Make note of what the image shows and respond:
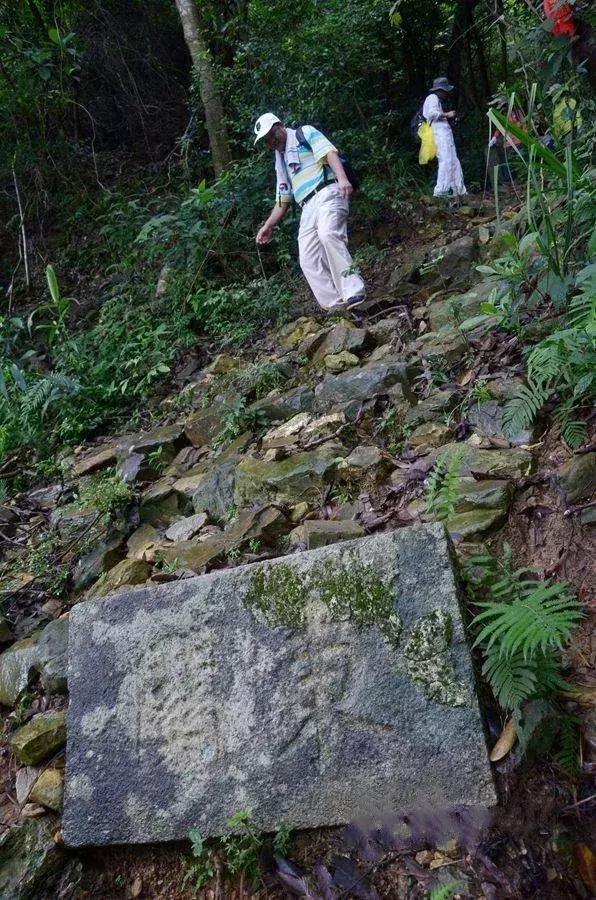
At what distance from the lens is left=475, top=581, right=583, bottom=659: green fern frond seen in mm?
1710

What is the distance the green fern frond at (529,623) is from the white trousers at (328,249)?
3.79 m

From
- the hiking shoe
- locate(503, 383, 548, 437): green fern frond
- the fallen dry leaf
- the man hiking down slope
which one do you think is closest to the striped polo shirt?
the man hiking down slope

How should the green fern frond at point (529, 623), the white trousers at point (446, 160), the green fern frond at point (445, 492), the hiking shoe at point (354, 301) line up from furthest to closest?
the white trousers at point (446, 160)
the hiking shoe at point (354, 301)
the green fern frond at point (445, 492)
the green fern frond at point (529, 623)

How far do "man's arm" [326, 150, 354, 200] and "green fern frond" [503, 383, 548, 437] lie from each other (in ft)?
9.58

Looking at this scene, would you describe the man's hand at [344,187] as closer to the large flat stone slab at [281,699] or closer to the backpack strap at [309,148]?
the backpack strap at [309,148]

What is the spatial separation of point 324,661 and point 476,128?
1114 centimetres

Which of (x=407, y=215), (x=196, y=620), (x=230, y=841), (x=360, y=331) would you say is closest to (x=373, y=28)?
(x=407, y=215)

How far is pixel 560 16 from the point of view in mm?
3014

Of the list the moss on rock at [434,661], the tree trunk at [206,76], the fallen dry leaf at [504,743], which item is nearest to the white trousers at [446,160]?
the tree trunk at [206,76]

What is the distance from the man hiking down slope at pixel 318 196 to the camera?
5051mm

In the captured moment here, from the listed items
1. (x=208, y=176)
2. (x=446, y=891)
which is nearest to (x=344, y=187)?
(x=208, y=176)

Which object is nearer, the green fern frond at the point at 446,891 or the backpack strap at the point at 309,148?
the green fern frond at the point at 446,891

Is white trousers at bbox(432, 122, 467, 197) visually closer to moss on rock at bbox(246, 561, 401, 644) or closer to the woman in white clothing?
the woman in white clothing

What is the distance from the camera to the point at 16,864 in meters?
2.20
